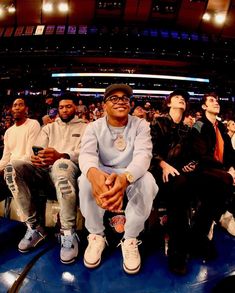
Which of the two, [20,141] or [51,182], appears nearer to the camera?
[51,182]

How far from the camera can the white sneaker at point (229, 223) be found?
221 centimetres

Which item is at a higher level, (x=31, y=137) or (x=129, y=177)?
(x=31, y=137)

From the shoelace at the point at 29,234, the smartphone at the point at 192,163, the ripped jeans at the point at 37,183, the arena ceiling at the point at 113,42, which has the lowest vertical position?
the shoelace at the point at 29,234

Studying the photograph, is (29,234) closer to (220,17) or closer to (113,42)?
(113,42)

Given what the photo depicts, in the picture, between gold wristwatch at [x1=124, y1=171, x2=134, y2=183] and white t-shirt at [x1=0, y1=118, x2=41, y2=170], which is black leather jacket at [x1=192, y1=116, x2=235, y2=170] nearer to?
gold wristwatch at [x1=124, y1=171, x2=134, y2=183]

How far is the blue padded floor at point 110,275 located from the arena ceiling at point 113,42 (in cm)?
1229

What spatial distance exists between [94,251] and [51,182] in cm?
75

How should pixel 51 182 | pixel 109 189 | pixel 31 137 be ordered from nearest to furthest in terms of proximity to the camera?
pixel 109 189 → pixel 51 182 → pixel 31 137

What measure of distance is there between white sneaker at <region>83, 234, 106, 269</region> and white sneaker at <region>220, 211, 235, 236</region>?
127 cm

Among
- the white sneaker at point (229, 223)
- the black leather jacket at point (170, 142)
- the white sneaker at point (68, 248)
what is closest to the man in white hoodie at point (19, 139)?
the white sneaker at point (68, 248)

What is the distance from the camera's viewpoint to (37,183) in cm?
213

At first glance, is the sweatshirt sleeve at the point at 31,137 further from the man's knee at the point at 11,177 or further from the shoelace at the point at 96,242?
the shoelace at the point at 96,242

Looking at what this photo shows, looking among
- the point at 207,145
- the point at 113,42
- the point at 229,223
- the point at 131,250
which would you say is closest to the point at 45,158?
the point at 131,250

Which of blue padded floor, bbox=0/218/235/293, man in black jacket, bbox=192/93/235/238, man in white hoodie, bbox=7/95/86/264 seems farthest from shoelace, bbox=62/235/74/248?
man in black jacket, bbox=192/93/235/238
